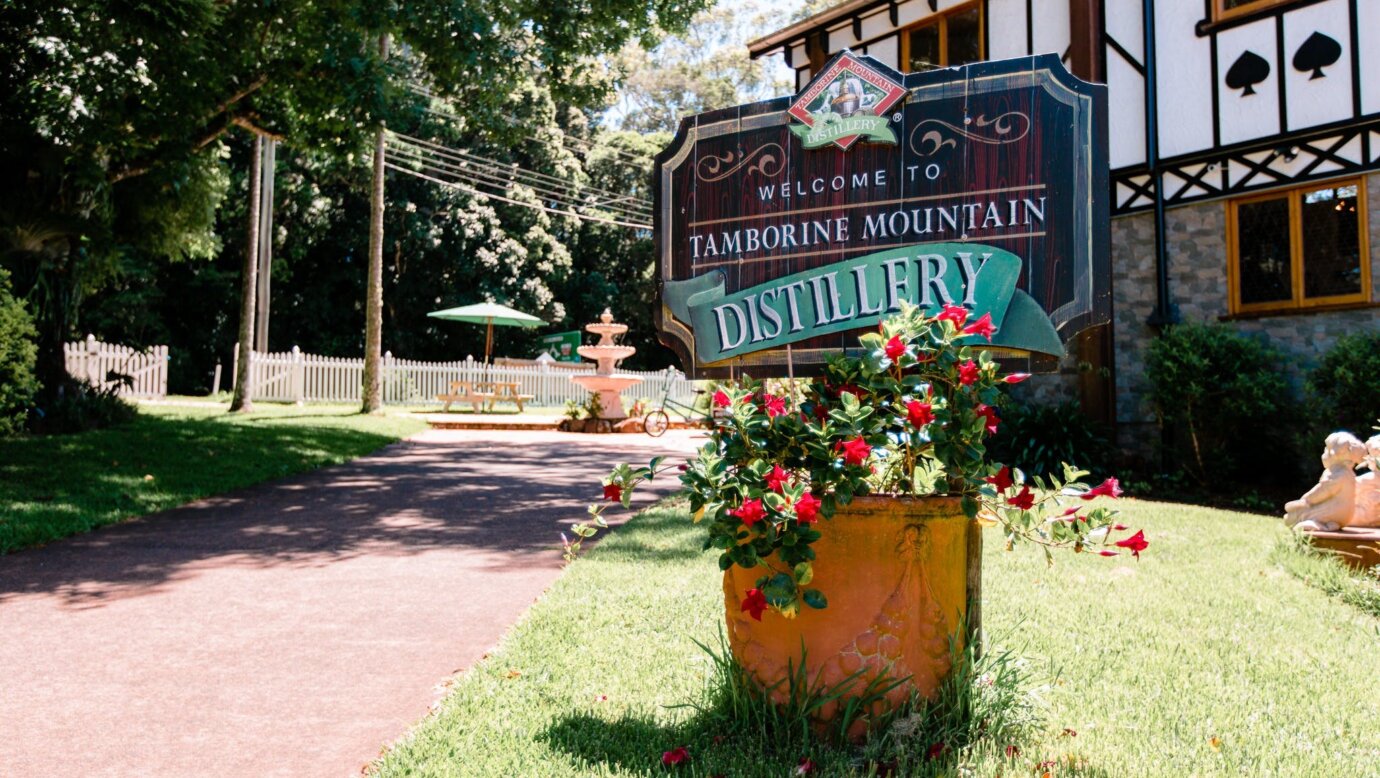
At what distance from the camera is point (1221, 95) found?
1005cm

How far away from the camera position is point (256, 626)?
13.9 feet

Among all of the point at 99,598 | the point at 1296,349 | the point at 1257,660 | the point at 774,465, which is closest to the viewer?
the point at 774,465

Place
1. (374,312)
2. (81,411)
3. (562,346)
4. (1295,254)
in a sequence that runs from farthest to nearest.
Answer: (562,346) → (374,312) → (81,411) → (1295,254)

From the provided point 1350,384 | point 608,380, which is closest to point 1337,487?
point 1350,384

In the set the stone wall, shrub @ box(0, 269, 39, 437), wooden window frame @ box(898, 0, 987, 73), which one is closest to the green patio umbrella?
wooden window frame @ box(898, 0, 987, 73)

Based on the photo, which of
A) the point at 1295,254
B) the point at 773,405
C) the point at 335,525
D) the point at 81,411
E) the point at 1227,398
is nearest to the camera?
the point at 773,405

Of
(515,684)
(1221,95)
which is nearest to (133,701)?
(515,684)

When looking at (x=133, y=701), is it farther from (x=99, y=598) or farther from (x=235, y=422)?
(x=235, y=422)

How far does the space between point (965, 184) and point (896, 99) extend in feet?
1.25

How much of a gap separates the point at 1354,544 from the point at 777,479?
444 centimetres

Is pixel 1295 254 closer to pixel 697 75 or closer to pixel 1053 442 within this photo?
pixel 1053 442

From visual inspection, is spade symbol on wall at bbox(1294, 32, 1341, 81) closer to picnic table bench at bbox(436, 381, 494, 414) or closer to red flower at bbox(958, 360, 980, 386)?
red flower at bbox(958, 360, 980, 386)

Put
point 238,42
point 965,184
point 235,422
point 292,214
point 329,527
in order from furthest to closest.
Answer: point 292,214, point 235,422, point 238,42, point 329,527, point 965,184

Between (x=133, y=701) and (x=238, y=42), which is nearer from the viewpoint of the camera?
(x=133, y=701)
